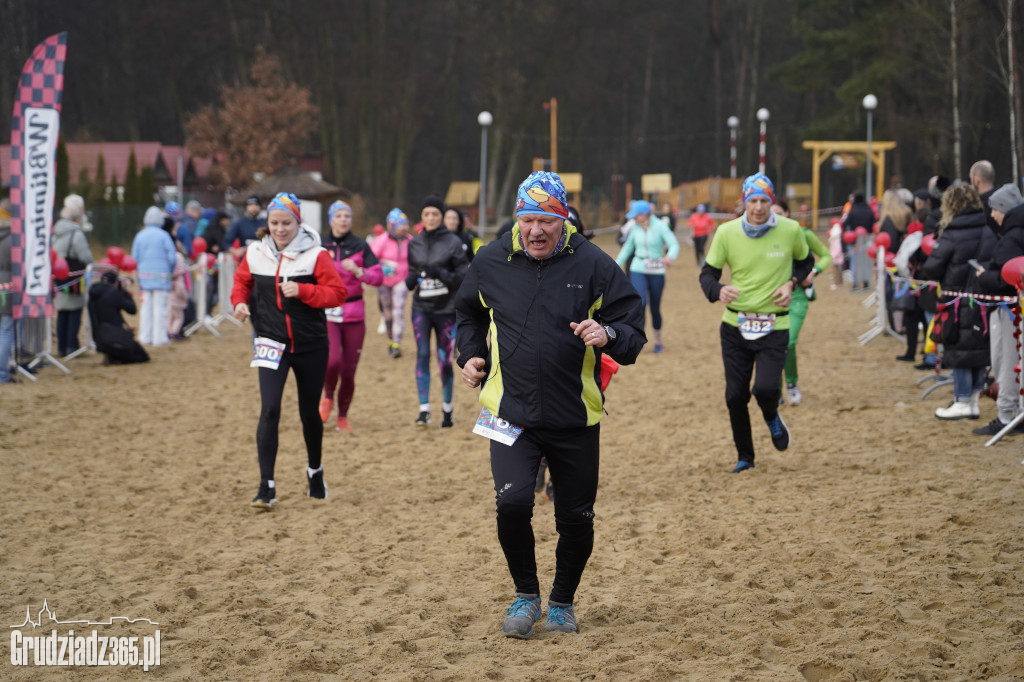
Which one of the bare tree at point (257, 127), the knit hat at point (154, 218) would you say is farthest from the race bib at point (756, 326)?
the bare tree at point (257, 127)

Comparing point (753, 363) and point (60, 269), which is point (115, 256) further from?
point (753, 363)

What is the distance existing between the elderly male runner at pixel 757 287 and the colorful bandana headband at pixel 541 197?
9.77ft

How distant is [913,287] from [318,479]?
8069mm

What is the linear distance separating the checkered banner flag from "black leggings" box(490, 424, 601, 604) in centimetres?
884

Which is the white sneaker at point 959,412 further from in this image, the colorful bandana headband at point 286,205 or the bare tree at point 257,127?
the bare tree at point 257,127

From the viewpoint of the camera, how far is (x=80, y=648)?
503 centimetres

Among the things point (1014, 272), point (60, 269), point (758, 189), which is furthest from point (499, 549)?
point (60, 269)

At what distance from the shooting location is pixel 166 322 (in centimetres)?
1691

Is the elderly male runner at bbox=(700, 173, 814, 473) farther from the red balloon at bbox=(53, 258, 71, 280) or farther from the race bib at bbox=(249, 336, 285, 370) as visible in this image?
the red balloon at bbox=(53, 258, 71, 280)

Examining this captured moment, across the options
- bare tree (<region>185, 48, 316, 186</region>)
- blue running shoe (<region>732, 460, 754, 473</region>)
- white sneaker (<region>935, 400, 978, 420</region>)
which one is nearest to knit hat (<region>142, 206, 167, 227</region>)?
blue running shoe (<region>732, 460, 754, 473</region>)

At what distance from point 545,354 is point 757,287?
3.36 meters

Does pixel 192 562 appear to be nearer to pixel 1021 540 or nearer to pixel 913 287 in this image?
pixel 1021 540

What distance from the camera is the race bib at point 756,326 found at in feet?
25.4

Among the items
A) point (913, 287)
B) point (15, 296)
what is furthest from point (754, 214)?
point (15, 296)
